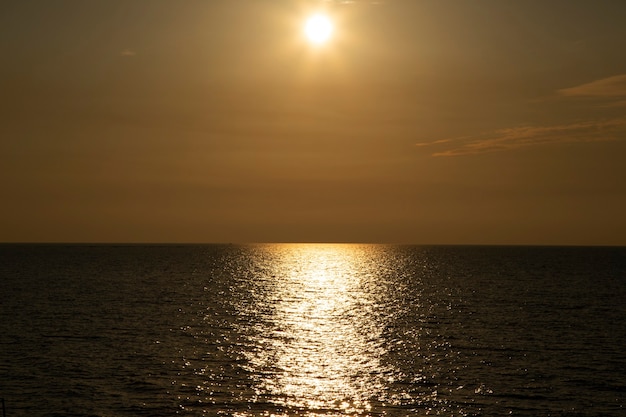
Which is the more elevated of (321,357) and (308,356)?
(308,356)

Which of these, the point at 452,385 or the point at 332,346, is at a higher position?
the point at 332,346

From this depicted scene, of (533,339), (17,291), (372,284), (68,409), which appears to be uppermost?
(372,284)

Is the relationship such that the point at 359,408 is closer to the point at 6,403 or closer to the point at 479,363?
the point at 479,363

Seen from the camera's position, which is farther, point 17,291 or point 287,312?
point 17,291

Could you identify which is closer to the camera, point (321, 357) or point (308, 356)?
point (321, 357)

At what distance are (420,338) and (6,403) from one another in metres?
51.8

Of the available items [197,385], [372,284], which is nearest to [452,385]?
[197,385]

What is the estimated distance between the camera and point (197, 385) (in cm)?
5838

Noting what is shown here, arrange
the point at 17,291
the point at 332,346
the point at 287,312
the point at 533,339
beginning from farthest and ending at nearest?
1. the point at 17,291
2. the point at 287,312
3. the point at 533,339
4. the point at 332,346

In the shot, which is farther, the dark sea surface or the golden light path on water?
the golden light path on water

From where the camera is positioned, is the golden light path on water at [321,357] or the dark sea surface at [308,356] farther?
the golden light path on water at [321,357]

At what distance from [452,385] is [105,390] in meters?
29.6

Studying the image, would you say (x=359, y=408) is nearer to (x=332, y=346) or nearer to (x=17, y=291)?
(x=332, y=346)

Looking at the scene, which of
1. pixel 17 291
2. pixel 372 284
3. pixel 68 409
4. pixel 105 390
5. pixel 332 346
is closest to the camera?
pixel 68 409
